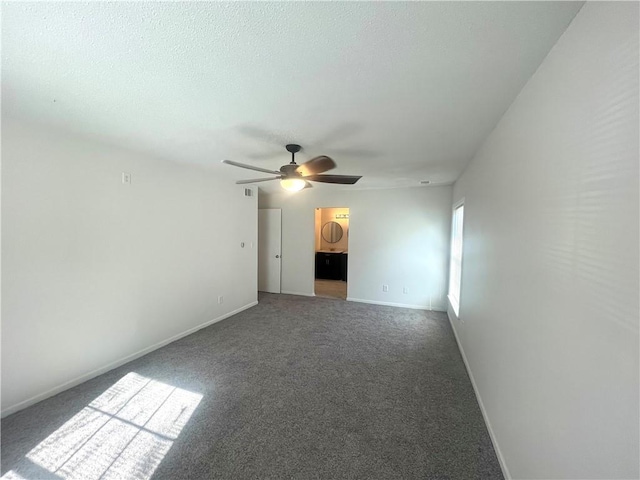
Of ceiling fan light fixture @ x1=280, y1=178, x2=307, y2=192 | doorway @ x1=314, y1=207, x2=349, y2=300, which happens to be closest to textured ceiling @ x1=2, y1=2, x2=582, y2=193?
ceiling fan light fixture @ x1=280, y1=178, x2=307, y2=192

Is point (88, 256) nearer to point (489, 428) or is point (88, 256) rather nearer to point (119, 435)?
point (119, 435)

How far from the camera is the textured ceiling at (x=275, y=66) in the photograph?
3.20 feet

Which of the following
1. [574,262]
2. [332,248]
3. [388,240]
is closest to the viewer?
[574,262]

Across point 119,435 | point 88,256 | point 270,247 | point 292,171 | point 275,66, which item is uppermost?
point 275,66

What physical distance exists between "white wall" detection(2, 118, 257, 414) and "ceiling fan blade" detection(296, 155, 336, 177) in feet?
5.91

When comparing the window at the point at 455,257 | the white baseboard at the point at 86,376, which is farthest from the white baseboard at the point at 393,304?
the white baseboard at the point at 86,376

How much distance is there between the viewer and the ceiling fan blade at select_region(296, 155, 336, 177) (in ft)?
7.15

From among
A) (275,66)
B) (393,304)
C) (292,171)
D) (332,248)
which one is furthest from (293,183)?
(332,248)

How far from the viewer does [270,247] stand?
5770 millimetres

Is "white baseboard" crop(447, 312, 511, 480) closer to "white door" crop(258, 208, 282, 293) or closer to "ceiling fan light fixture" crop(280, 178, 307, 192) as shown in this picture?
"ceiling fan light fixture" crop(280, 178, 307, 192)

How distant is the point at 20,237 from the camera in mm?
1937

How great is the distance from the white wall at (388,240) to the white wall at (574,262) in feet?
9.95

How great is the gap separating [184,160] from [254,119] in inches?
65.1

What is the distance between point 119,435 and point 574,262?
9.21ft
